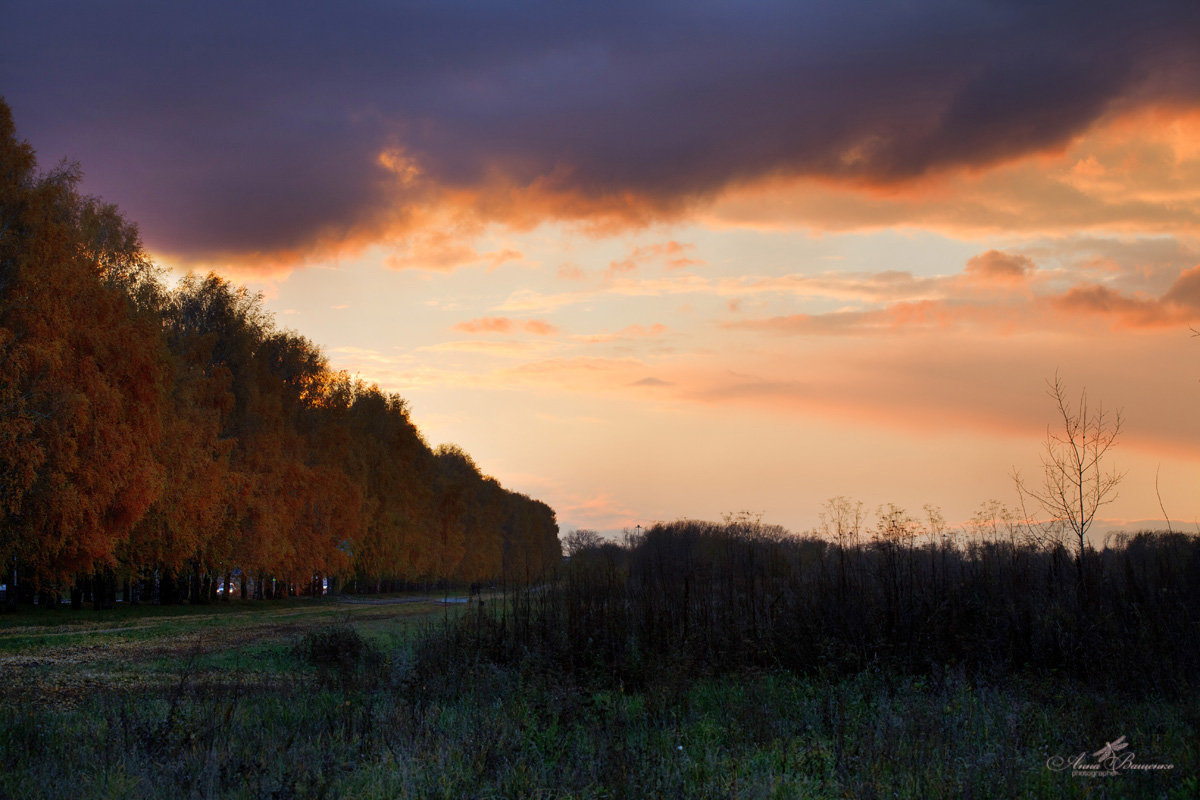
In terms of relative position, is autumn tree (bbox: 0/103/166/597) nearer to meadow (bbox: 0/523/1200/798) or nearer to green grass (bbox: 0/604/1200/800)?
meadow (bbox: 0/523/1200/798)

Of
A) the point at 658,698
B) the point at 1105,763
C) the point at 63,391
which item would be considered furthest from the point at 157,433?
the point at 1105,763

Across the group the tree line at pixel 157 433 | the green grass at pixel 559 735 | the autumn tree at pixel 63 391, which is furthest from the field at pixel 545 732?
the autumn tree at pixel 63 391

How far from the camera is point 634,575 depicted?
75.7 feet

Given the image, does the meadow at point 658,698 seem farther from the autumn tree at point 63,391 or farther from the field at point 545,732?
the autumn tree at point 63,391

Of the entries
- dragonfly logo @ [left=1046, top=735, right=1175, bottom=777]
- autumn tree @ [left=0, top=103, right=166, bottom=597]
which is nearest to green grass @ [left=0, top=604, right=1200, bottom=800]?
dragonfly logo @ [left=1046, top=735, right=1175, bottom=777]

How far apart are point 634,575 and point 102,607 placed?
25753 mm

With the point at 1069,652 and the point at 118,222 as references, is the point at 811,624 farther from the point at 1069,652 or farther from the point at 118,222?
the point at 118,222

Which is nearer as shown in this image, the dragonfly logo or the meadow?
the meadow

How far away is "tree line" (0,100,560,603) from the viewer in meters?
21.9

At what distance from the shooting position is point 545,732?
9609mm

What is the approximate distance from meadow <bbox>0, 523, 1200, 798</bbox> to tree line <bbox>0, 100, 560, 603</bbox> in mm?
3247

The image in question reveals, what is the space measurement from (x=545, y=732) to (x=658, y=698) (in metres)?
2.35

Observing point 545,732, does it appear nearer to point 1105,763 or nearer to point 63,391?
point 1105,763

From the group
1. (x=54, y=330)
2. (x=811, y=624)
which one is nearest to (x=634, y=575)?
(x=811, y=624)
